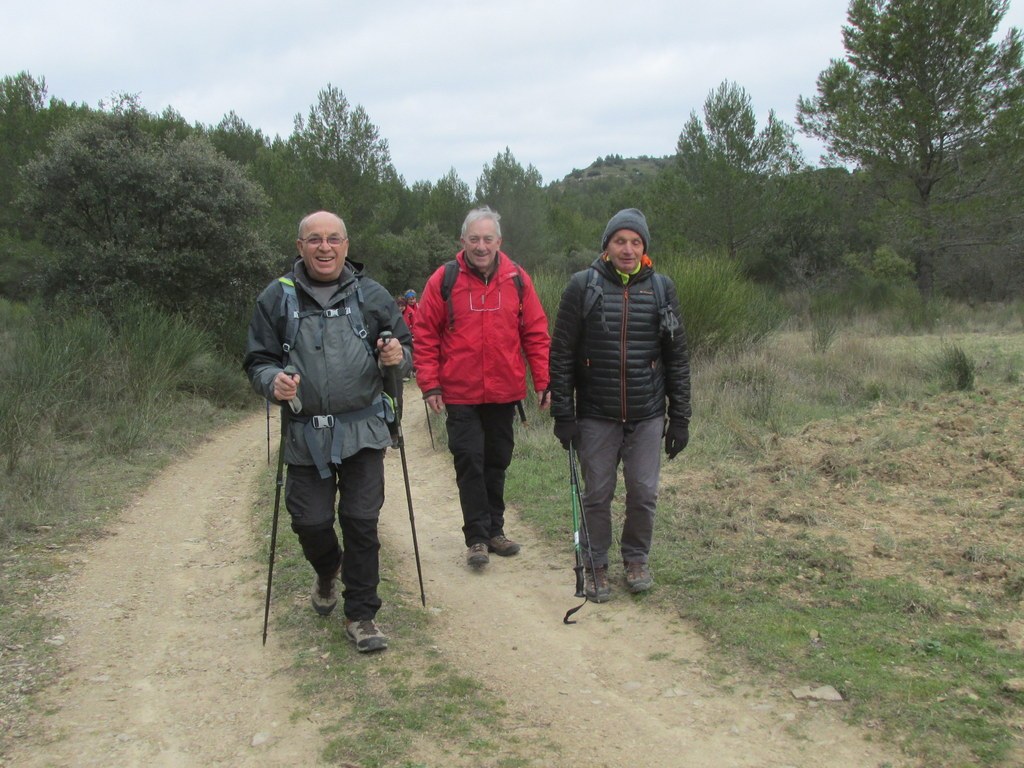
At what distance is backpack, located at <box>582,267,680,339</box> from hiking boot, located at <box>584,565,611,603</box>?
52.7 inches

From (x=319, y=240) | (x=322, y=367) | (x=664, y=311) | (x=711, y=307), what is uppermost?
(x=319, y=240)

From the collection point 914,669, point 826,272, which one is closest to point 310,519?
point 914,669

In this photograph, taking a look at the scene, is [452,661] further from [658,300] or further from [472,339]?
[658,300]

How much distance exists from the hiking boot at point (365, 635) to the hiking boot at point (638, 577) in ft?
4.47

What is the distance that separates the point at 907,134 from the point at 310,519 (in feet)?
68.9

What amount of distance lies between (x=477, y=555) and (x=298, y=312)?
6.69 feet

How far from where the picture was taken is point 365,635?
3896mm

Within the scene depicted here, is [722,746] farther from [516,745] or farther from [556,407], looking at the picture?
[556,407]

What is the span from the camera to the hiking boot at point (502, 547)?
211 inches

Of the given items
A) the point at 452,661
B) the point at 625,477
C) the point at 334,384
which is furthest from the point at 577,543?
the point at 334,384

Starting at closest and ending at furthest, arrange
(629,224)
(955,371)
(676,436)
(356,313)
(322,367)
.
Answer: (322,367) → (356,313) → (629,224) → (676,436) → (955,371)

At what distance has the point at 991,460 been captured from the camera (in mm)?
6598

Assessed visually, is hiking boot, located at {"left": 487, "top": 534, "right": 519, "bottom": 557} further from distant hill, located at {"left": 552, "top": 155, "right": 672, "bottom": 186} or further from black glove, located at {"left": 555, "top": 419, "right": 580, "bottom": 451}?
distant hill, located at {"left": 552, "top": 155, "right": 672, "bottom": 186}

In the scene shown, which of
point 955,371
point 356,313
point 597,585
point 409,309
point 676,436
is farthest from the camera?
point 409,309
